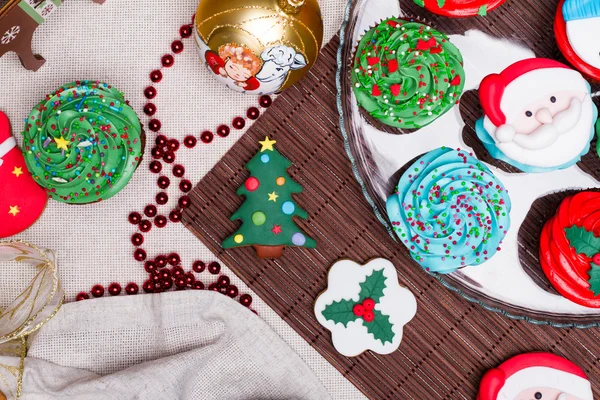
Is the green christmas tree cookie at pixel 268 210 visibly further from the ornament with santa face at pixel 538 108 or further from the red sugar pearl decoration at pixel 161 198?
the ornament with santa face at pixel 538 108

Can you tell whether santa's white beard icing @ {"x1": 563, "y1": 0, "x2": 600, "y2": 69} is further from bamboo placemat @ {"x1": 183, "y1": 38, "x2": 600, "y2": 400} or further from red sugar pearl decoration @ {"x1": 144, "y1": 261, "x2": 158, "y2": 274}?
red sugar pearl decoration @ {"x1": 144, "y1": 261, "x2": 158, "y2": 274}

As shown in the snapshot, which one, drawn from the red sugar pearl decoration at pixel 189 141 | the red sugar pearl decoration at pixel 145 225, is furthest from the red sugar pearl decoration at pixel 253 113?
the red sugar pearl decoration at pixel 145 225

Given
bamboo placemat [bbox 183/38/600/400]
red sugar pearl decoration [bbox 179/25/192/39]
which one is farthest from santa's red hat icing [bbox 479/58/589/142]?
red sugar pearl decoration [bbox 179/25/192/39]

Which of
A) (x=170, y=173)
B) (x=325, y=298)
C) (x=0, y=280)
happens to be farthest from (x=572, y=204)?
(x=0, y=280)

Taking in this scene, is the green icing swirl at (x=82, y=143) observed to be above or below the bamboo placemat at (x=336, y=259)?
below

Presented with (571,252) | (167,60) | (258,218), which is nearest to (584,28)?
(571,252)

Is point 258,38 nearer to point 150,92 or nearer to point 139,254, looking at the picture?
point 150,92
